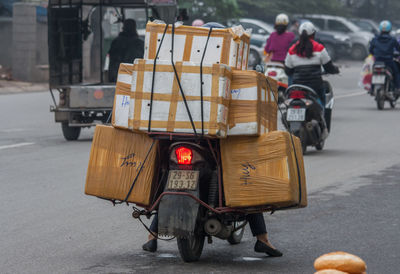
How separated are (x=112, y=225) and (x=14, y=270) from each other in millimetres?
1658

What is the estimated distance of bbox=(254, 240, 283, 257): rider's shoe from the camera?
21.0 ft

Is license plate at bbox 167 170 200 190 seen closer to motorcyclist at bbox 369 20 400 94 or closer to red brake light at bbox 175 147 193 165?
red brake light at bbox 175 147 193 165

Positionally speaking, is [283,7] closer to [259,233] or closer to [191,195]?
[259,233]

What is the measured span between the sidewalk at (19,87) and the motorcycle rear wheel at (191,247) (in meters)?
18.7

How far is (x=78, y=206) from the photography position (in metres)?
8.53

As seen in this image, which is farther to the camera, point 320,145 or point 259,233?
point 320,145

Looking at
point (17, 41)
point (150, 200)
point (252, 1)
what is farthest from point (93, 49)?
point (150, 200)

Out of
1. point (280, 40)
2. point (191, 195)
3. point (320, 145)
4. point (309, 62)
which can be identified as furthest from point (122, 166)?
point (280, 40)

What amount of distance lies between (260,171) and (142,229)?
66.9 inches

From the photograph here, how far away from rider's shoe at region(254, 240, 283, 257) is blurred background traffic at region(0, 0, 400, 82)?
Answer: 9.13 meters

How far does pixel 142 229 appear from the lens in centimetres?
746

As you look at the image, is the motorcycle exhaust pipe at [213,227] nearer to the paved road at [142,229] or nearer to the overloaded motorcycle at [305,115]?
the paved road at [142,229]

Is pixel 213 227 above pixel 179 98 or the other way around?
the other way around

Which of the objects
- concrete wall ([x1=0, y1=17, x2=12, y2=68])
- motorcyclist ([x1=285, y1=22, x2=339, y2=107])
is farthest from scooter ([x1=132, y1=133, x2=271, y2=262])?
concrete wall ([x1=0, y1=17, x2=12, y2=68])
